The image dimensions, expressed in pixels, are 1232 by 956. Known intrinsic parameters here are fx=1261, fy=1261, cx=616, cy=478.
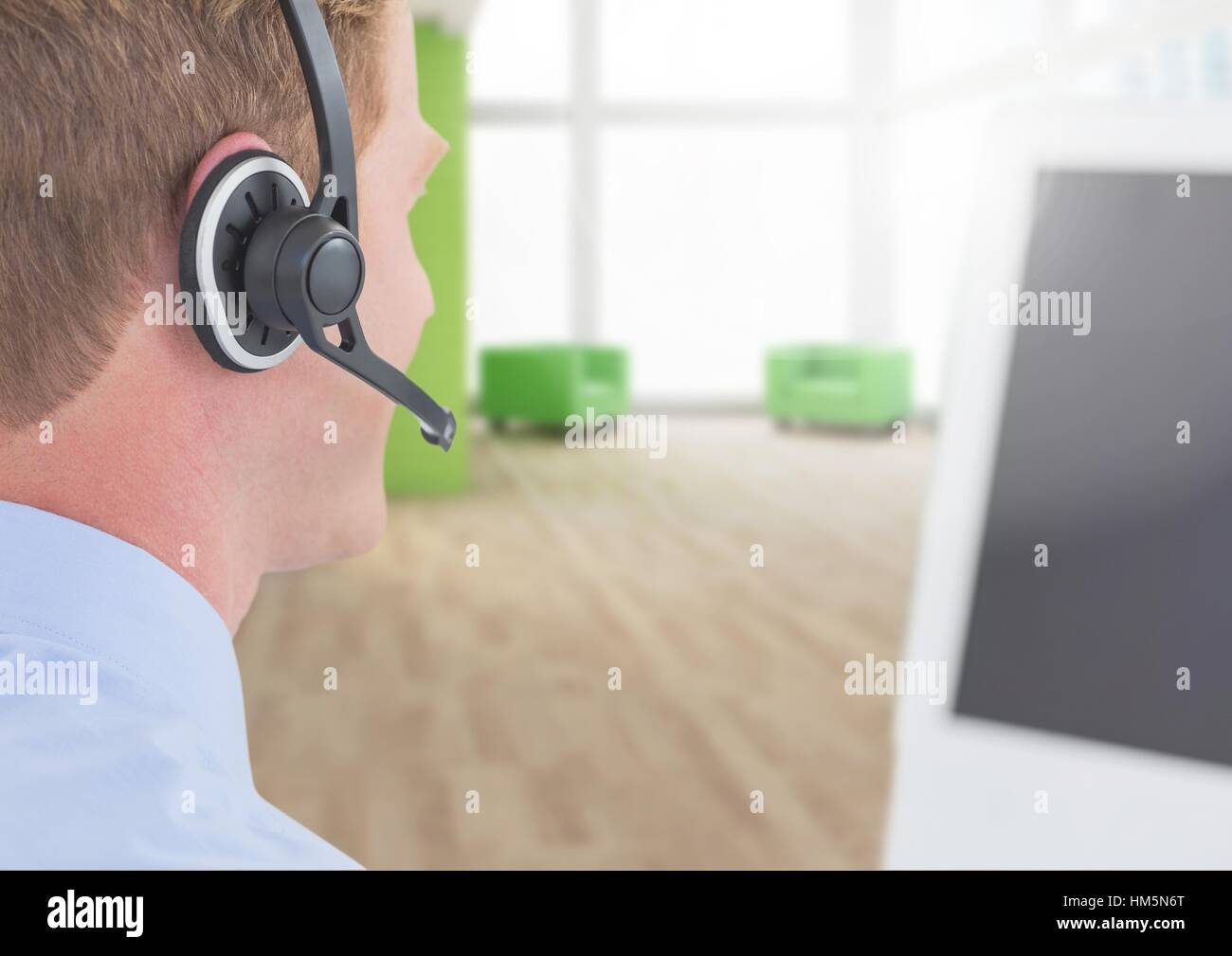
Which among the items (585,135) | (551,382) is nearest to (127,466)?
(551,382)

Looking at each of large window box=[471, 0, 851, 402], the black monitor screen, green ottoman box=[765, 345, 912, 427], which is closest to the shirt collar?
the black monitor screen

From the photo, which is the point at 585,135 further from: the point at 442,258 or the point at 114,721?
the point at 114,721

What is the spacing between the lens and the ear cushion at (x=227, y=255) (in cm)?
46

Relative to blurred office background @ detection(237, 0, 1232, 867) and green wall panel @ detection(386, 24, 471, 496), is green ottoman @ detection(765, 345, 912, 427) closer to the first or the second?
blurred office background @ detection(237, 0, 1232, 867)

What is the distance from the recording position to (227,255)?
0.48 m

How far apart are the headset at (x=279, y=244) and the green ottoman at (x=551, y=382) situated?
8.10 metres

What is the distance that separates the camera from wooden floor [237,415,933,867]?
2.62m

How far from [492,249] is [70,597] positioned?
9586 millimetres

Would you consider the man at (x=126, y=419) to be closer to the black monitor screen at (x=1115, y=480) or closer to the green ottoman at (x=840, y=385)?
the black monitor screen at (x=1115, y=480)

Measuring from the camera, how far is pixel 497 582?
4.70m

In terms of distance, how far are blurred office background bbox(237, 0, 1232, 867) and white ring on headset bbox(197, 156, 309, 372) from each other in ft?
1.23

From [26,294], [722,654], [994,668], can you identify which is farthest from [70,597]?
[722,654]

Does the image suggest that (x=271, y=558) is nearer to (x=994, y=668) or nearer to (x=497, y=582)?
(x=994, y=668)
